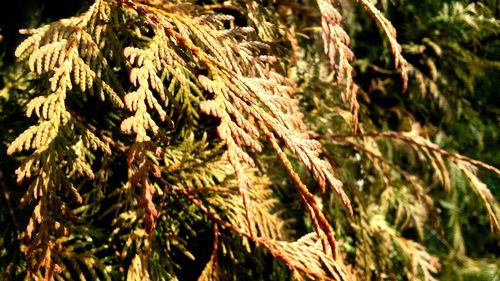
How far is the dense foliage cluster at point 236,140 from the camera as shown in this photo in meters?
1.33

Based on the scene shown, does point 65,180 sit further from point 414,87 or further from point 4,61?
point 414,87

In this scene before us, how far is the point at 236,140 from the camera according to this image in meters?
1.24

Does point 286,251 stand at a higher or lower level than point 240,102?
lower

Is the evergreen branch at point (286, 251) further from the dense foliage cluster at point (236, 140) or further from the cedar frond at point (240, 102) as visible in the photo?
the cedar frond at point (240, 102)

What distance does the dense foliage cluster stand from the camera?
1328mm

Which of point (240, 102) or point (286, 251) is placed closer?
point (240, 102)

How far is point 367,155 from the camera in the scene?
2.55m

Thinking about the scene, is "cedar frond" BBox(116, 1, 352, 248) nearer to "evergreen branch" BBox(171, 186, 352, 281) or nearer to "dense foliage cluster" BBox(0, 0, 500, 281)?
"dense foliage cluster" BBox(0, 0, 500, 281)

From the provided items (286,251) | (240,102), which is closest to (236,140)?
(240,102)

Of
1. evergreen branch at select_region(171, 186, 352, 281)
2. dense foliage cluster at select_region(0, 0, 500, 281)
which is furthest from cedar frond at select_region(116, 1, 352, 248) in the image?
evergreen branch at select_region(171, 186, 352, 281)

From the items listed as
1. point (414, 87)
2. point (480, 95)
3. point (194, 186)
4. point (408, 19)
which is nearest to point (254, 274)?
point (194, 186)

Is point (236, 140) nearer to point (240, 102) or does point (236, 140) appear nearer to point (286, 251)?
point (240, 102)

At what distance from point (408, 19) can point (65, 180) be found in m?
2.74

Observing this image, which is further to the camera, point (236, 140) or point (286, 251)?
point (286, 251)
